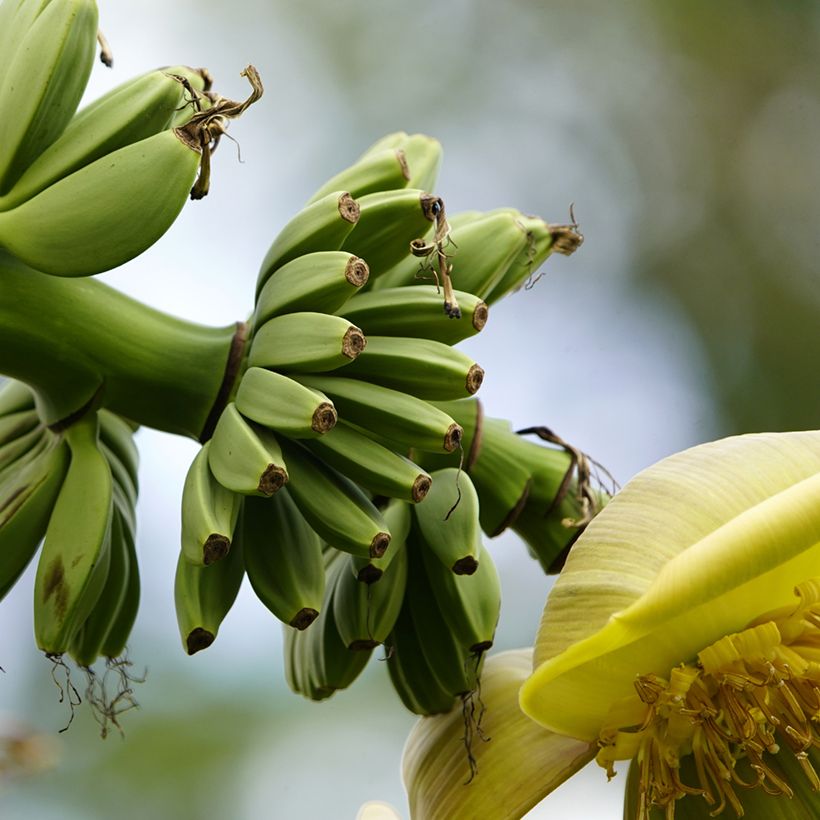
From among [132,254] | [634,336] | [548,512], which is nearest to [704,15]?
[634,336]

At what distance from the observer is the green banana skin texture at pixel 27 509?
589 millimetres

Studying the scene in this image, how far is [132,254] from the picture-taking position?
531mm

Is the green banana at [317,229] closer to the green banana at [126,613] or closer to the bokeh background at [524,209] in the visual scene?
the green banana at [126,613]

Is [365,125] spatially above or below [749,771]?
above

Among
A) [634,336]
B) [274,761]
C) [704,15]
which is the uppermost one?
[704,15]

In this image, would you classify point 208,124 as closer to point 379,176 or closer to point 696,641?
point 379,176

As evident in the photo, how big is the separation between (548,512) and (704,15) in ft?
6.97

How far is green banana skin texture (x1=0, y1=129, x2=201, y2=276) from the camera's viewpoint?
1.71ft

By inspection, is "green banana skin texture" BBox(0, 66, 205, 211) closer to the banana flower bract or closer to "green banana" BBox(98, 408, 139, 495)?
"green banana" BBox(98, 408, 139, 495)

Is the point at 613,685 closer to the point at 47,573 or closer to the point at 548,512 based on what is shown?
the point at 548,512

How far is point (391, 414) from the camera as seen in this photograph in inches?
22.2

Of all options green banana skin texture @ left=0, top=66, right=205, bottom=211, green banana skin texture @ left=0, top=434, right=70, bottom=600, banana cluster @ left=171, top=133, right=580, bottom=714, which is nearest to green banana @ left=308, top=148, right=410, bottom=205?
banana cluster @ left=171, top=133, right=580, bottom=714

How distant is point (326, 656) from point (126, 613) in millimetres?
128

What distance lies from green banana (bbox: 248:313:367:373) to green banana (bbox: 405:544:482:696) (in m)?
0.16
